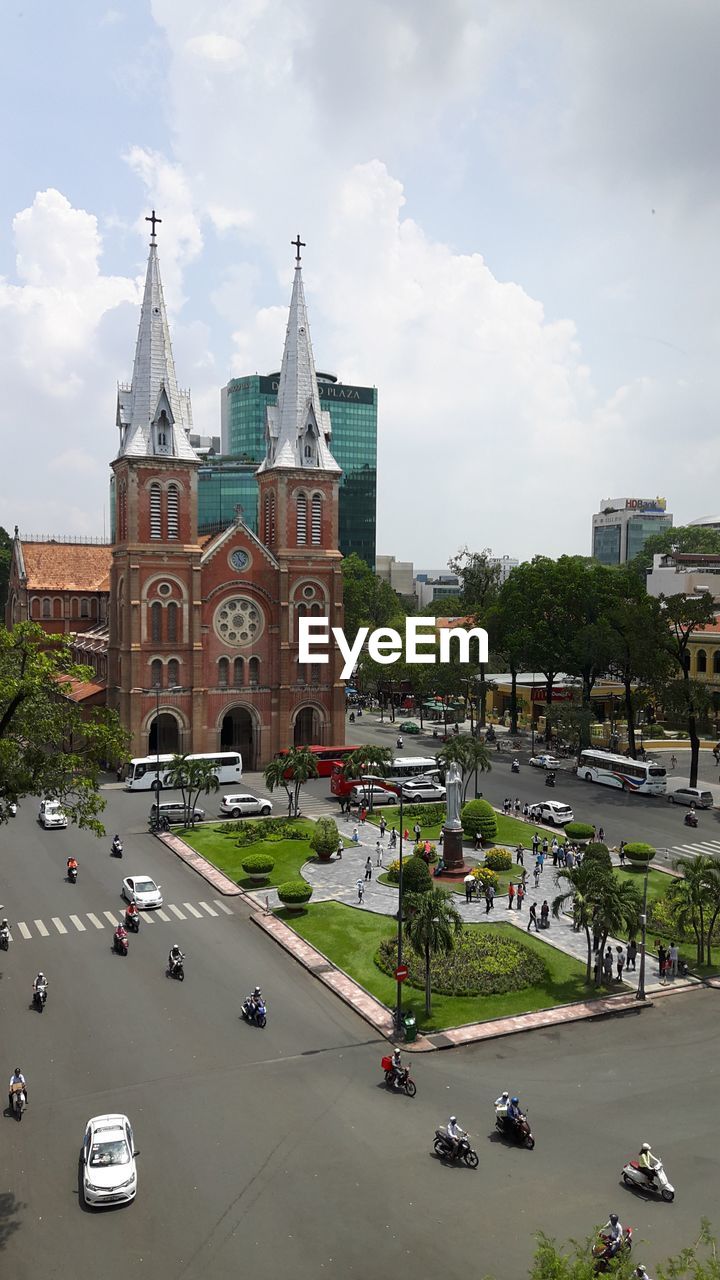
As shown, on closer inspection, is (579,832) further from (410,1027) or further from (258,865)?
(410,1027)

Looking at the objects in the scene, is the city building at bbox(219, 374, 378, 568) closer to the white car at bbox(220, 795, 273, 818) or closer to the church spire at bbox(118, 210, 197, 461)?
the church spire at bbox(118, 210, 197, 461)

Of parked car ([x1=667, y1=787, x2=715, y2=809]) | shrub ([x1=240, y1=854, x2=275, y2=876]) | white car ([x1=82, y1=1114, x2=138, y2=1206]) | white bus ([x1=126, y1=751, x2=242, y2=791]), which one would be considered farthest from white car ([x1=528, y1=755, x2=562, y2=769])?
white car ([x1=82, y1=1114, x2=138, y2=1206])

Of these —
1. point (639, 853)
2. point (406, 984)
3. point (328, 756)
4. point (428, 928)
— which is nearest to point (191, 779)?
point (328, 756)

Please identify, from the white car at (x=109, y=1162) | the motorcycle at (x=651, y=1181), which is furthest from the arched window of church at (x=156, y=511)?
the motorcycle at (x=651, y=1181)

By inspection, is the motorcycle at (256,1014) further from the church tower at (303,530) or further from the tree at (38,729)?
the church tower at (303,530)

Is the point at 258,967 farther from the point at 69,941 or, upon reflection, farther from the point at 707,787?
the point at 707,787

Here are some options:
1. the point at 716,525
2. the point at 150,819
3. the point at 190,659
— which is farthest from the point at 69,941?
the point at 716,525
